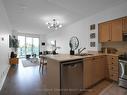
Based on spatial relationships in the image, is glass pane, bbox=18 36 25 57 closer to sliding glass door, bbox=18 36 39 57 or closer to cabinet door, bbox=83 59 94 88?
sliding glass door, bbox=18 36 39 57

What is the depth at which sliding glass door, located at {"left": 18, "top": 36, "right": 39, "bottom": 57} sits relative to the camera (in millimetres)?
9719

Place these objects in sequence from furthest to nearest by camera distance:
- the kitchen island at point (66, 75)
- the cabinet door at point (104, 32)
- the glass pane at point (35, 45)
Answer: the glass pane at point (35, 45), the cabinet door at point (104, 32), the kitchen island at point (66, 75)

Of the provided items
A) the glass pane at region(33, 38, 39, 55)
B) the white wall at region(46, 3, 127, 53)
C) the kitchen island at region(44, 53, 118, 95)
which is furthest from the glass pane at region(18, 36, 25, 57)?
the kitchen island at region(44, 53, 118, 95)

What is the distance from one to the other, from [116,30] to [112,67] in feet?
4.37

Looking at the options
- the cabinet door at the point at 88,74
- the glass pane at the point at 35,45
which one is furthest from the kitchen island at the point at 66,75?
the glass pane at the point at 35,45

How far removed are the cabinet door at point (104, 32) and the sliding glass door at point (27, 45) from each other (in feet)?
27.4

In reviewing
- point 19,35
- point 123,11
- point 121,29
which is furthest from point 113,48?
point 19,35

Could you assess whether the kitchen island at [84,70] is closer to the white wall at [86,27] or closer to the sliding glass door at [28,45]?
the white wall at [86,27]

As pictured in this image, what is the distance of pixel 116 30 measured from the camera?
319cm

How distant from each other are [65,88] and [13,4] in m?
3.42

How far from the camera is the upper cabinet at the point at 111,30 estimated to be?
3.12m

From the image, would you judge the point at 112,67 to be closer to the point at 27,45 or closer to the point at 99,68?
the point at 99,68

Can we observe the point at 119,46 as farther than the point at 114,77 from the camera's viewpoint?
Yes

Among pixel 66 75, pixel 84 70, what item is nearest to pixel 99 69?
pixel 84 70
